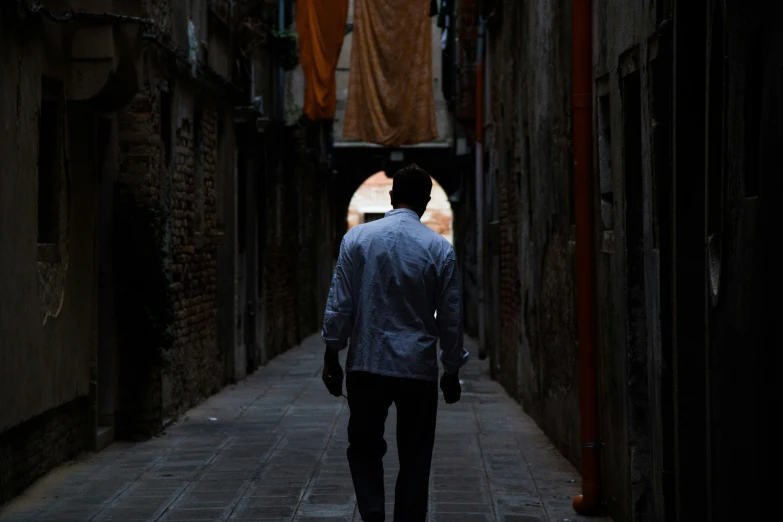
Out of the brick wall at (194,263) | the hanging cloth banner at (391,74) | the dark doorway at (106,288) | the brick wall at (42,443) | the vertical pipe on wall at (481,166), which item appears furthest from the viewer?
the hanging cloth banner at (391,74)

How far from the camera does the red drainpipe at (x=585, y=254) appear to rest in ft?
24.8

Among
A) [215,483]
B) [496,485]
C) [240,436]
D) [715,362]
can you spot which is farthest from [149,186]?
[715,362]

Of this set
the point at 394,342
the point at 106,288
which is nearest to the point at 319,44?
the point at 106,288

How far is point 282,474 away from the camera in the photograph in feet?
29.4

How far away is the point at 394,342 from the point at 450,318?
0.92ft

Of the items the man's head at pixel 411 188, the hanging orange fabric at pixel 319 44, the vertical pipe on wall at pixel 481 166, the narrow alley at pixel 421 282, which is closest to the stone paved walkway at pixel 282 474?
the narrow alley at pixel 421 282

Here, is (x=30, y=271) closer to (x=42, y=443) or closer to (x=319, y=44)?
(x=42, y=443)

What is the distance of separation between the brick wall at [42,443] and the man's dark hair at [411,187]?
305 centimetres

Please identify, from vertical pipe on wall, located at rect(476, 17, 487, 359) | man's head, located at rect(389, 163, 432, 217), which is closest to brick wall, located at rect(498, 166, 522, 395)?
vertical pipe on wall, located at rect(476, 17, 487, 359)

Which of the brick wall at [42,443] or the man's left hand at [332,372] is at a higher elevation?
the man's left hand at [332,372]

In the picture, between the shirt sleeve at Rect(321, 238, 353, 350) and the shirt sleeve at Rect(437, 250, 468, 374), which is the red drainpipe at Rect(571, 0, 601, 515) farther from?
the shirt sleeve at Rect(321, 238, 353, 350)

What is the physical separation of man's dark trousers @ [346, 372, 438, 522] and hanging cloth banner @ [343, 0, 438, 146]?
14.3 m

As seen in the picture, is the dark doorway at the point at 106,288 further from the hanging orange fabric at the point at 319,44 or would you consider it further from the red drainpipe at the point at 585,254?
the hanging orange fabric at the point at 319,44

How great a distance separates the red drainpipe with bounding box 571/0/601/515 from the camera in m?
7.57
